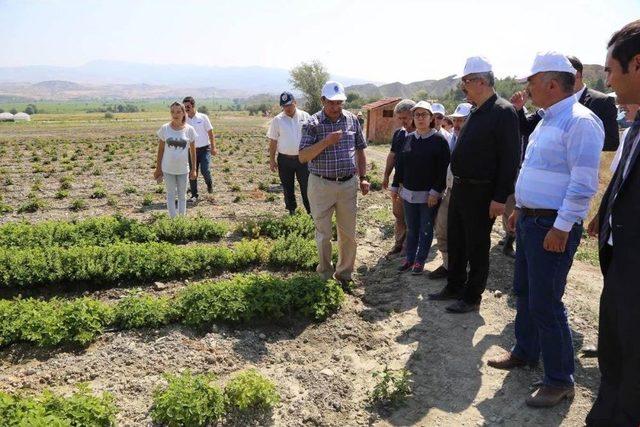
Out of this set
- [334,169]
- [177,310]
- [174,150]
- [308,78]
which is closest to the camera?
[177,310]

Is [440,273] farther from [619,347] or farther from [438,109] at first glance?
[619,347]

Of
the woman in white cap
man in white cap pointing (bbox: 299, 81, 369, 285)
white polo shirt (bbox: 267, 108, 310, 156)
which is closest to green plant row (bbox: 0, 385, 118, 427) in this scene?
man in white cap pointing (bbox: 299, 81, 369, 285)

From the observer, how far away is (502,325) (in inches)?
204

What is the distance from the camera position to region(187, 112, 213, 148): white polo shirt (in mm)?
10516

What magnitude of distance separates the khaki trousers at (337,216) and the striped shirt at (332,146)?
0.44ft

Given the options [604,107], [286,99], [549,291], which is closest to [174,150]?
[286,99]

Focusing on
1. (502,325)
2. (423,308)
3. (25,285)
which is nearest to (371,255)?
(423,308)

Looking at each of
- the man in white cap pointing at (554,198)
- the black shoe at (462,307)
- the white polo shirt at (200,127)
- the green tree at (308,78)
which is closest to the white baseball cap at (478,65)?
the man in white cap pointing at (554,198)

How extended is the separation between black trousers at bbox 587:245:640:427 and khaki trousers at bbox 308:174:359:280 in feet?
11.6

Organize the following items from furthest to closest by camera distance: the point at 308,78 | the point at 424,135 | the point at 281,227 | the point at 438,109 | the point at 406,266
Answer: the point at 308,78 < the point at 281,227 < the point at 438,109 < the point at 406,266 < the point at 424,135

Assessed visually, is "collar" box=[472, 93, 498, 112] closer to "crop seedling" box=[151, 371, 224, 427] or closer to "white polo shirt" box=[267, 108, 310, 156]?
"crop seedling" box=[151, 371, 224, 427]

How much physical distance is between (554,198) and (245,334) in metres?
3.31

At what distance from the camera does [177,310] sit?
5.34 m

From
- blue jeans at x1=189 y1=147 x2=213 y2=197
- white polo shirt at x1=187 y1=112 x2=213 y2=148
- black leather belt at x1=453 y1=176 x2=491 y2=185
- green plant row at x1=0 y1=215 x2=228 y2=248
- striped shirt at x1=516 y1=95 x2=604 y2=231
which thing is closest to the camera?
striped shirt at x1=516 y1=95 x2=604 y2=231
